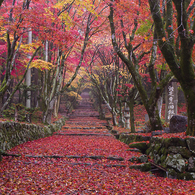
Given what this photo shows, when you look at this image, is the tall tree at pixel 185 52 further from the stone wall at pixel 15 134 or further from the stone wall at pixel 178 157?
the stone wall at pixel 15 134

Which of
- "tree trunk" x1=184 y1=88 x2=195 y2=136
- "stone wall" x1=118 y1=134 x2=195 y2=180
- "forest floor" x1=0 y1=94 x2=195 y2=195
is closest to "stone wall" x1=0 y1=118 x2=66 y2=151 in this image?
"forest floor" x1=0 y1=94 x2=195 y2=195

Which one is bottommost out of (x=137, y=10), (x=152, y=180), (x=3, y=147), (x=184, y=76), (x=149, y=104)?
(x=152, y=180)

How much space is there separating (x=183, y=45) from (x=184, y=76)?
0.94m

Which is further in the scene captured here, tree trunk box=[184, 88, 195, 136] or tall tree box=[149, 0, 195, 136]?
tree trunk box=[184, 88, 195, 136]

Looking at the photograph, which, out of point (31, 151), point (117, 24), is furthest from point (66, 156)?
point (117, 24)

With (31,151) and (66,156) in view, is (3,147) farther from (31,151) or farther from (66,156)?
(66,156)

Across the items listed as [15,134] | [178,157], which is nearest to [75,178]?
[178,157]

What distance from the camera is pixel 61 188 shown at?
3.73 meters

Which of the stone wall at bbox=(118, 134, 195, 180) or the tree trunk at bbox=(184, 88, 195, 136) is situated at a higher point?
the tree trunk at bbox=(184, 88, 195, 136)

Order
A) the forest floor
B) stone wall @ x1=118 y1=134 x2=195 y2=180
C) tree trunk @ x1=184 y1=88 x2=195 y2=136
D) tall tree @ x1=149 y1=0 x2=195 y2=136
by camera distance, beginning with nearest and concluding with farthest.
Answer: the forest floor < stone wall @ x1=118 y1=134 x2=195 y2=180 < tall tree @ x1=149 y1=0 x2=195 y2=136 < tree trunk @ x1=184 y1=88 x2=195 y2=136

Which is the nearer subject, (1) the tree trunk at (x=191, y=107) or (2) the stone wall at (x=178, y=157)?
(2) the stone wall at (x=178, y=157)

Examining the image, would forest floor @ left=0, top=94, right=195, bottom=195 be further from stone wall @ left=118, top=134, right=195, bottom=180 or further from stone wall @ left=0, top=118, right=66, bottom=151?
stone wall @ left=0, top=118, right=66, bottom=151

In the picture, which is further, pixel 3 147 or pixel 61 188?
pixel 3 147

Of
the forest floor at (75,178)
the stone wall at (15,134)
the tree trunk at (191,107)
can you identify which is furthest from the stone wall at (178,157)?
the stone wall at (15,134)
